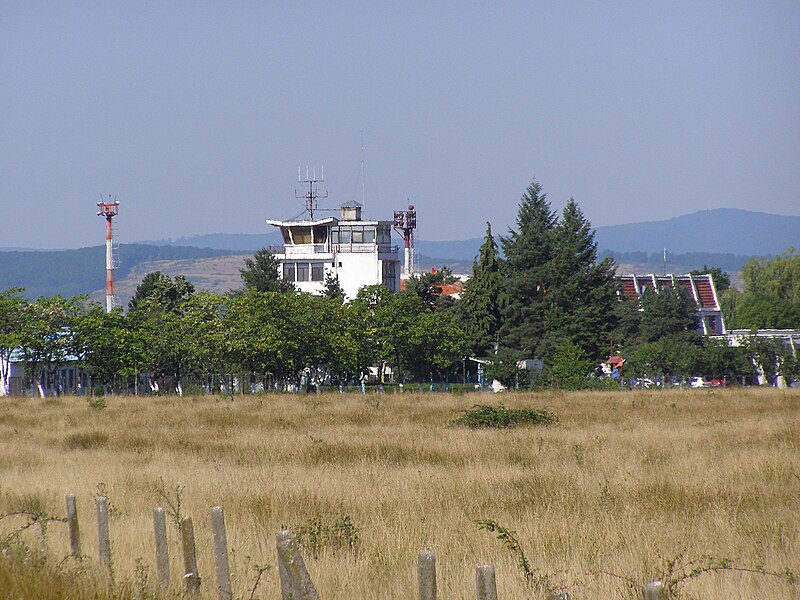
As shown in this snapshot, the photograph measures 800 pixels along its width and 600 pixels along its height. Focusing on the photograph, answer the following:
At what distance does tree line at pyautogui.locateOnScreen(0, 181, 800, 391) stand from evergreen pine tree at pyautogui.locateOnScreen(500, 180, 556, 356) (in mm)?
106

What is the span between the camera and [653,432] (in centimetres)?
2645

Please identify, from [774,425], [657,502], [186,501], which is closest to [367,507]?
[186,501]

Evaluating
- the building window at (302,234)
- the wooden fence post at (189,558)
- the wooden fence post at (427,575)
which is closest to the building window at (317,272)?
the building window at (302,234)

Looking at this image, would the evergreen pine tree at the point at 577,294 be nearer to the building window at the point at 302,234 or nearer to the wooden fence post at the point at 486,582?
the building window at the point at 302,234

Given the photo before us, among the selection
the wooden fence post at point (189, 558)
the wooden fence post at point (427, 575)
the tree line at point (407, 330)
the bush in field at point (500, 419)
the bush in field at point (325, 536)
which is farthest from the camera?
the tree line at point (407, 330)

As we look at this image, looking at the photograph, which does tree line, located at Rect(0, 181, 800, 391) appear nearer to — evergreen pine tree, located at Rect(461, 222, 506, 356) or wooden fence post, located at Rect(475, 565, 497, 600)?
evergreen pine tree, located at Rect(461, 222, 506, 356)

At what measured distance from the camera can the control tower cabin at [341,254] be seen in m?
116

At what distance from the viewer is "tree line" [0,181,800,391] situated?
214 ft

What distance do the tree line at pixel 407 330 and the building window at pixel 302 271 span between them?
13.4 m

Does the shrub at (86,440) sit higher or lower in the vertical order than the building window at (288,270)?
lower

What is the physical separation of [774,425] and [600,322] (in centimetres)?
5656

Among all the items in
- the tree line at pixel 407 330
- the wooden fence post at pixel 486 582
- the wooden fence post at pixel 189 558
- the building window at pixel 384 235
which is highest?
the building window at pixel 384 235

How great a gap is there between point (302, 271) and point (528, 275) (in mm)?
34897

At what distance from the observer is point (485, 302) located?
82812 mm
